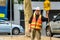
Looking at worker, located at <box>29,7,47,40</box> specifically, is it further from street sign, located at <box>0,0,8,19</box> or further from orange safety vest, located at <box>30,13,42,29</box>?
street sign, located at <box>0,0,8,19</box>

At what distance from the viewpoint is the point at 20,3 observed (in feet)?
104

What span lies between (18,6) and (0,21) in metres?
5.60

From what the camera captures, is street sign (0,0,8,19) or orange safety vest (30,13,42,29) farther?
street sign (0,0,8,19)

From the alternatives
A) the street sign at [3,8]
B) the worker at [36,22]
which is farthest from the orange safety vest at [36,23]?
the street sign at [3,8]

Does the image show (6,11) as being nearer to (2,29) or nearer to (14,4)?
(14,4)

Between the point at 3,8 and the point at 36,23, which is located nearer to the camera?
the point at 36,23

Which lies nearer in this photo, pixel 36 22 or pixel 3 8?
pixel 36 22

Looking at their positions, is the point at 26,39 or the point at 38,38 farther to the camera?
Result: the point at 26,39

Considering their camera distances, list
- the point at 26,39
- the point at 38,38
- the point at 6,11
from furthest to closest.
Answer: the point at 6,11, the point at 26,39, the point at 38,38

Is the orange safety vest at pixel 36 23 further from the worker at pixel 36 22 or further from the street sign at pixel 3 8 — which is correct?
the street sign at pixel 3 8

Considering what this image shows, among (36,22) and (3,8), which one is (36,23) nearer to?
(36,22)

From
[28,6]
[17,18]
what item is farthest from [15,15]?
[28,6]

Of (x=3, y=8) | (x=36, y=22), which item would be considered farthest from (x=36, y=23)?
(x=3, y=8)

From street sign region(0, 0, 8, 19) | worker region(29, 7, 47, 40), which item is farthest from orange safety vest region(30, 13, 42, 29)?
street sign region(0, 0, 8, 19)
